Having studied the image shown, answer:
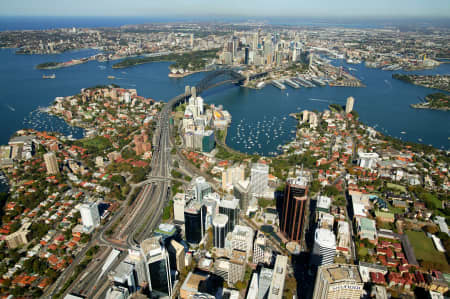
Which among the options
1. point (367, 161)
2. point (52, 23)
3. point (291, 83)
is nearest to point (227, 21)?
point (52, 23)

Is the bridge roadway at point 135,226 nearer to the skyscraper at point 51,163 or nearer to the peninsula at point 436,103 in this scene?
the skyscraper at point 51,163

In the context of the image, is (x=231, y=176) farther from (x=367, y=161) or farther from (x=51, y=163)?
(x=51, y=163)

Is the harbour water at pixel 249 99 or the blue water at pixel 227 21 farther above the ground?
the blue water at pixel 227 21

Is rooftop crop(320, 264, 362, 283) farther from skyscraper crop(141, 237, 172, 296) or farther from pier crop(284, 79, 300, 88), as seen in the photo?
pier crop(284, 79, 300, 88)

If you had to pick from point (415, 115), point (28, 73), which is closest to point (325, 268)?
point (415, 115)

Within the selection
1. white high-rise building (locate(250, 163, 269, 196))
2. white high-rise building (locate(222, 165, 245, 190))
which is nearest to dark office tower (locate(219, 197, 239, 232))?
white high-rise building (locate(250, 163, 269, 196))

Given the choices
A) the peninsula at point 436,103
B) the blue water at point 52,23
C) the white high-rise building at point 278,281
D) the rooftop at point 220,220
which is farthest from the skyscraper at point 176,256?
the blue water at point 52,23
